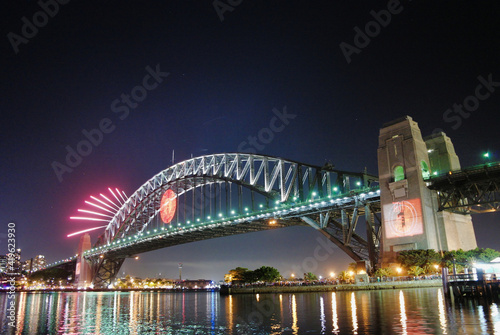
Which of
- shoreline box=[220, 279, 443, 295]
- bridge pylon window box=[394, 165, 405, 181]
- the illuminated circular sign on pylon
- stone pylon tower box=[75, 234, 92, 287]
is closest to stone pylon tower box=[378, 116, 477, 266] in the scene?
bridge pylon window box=[394, 165, 405, 181]

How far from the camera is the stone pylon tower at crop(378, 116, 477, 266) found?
169 feet

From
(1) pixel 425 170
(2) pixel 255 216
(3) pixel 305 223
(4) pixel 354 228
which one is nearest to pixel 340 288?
(4) pixel 354 228

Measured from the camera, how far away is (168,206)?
359 ft

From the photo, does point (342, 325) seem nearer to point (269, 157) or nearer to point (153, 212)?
point (269, 157)

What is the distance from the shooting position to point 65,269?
166 metres

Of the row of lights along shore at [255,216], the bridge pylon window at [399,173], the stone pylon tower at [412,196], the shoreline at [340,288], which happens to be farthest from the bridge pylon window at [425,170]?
the shoreline at [340,288]

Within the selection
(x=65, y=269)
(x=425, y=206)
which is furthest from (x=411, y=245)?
(x=65, y=269)

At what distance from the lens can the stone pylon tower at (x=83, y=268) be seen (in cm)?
13325

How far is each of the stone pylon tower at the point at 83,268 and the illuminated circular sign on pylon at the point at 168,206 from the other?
42.6 m

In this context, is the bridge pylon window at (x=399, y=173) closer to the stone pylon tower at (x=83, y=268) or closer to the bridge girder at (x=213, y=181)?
the bridge girder at (x=213, y=181)

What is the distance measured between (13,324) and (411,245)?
4256 centimetres

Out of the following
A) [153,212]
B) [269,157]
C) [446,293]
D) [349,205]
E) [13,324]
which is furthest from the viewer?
[153,212]

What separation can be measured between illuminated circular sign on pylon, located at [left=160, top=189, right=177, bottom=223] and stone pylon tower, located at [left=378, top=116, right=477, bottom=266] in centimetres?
6153

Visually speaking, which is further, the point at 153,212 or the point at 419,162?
the point at 153,212
